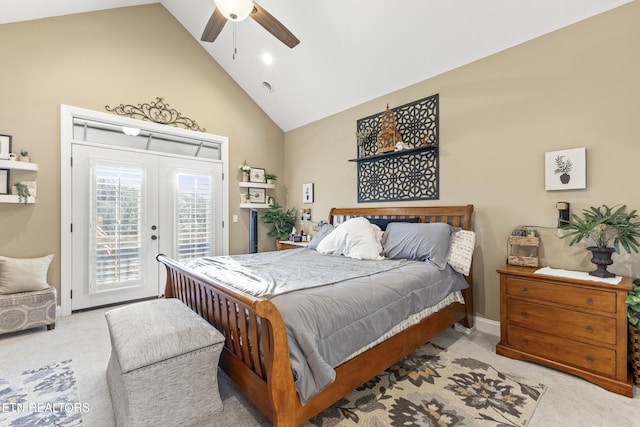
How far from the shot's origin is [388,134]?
3.66 metres

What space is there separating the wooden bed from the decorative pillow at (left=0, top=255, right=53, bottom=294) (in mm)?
1518

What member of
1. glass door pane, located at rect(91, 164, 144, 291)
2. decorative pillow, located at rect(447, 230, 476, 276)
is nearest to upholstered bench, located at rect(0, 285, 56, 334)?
glass door pane, located at rect(91, 164, 144, 291)

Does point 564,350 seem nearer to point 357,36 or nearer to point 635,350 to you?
point 635,350

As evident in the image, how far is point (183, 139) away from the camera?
4477 millimetres

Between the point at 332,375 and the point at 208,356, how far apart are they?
2.58 feet

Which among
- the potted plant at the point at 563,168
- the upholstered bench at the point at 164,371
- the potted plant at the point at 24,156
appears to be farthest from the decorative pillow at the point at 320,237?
the potted plant at the point at 24,156

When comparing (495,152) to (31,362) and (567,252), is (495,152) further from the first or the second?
(31,362)

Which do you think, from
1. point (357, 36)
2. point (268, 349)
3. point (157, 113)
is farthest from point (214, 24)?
point (268, 349)

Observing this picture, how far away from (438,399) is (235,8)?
3.21 metres

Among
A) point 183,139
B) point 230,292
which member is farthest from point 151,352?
point 183,139

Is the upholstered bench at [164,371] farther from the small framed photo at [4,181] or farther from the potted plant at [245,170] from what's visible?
the potted plant at [245,170]

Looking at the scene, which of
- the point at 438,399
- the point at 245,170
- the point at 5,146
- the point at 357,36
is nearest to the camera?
the point at 438,399

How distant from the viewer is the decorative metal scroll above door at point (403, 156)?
3422mm

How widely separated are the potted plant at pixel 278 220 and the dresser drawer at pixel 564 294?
3592 mm
